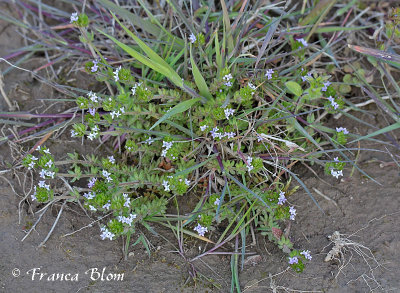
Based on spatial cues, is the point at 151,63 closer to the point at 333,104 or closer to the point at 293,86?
the point at 293,86

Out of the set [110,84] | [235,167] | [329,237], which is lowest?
[329,237]

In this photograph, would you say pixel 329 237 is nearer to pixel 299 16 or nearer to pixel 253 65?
pixel 253 65

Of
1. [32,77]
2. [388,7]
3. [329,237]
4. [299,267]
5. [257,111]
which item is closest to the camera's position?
[299,267]

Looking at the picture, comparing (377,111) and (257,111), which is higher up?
(257,111)

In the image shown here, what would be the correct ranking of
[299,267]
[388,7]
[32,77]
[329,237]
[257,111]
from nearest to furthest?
1. [299,267]
2. [329,237]
3. [257,111]
4. [32,77]
5. [388,7]

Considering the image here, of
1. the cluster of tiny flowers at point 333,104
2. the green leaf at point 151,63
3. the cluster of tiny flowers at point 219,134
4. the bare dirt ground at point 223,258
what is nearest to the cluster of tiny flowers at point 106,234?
the bare dirt ground at point 223,258

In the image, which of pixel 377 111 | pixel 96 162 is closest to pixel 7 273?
pixel 96 162

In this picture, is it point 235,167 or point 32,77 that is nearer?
point 235,167

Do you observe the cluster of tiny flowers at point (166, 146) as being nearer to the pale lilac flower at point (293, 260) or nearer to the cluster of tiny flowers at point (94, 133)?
the cluster of tiny flowers at point (94, 133)
